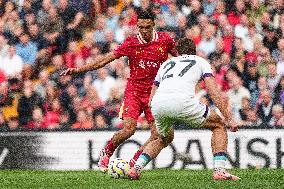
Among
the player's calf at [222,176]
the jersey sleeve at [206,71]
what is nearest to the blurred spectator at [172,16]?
the jersey sleeve at [206,71]

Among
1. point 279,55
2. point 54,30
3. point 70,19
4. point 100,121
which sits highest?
point 70,19

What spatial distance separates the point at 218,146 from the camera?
10695mm

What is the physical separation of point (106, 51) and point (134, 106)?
4279 millimetres

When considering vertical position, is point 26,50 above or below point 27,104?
above

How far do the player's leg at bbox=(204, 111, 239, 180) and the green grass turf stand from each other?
0.43 ft

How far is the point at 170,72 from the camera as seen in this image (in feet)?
35.2

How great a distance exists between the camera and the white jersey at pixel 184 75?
1057 cm

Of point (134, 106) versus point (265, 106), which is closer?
point (134, 106)

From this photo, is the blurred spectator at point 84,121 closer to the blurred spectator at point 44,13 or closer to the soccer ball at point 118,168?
the blurred spectator at point 44,13

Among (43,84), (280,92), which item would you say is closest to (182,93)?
(280,92)

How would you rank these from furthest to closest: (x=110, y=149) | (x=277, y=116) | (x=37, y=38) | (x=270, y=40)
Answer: (x=37, y=38), (x=270, y=40), (x=277, y=116), (x=110, y=149)

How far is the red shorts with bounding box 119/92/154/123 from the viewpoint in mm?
12695

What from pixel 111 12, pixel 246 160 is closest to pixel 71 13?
pixel 111 12

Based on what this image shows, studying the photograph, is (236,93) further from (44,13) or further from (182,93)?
(182,93)
